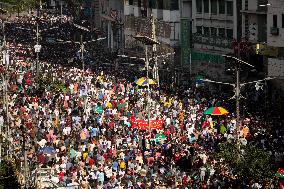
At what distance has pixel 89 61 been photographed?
8212cm

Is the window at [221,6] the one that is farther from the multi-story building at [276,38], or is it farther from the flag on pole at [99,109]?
the flag on pole at [99,109]

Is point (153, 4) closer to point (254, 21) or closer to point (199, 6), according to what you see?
point (199, 6)

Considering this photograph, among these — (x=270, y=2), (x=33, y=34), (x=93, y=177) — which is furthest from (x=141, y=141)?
(x=33, y=34)

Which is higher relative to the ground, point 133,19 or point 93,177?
point 133,19

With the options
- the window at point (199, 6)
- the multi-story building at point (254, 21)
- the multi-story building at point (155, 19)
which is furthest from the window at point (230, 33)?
the multi-story building at point (155, 19)

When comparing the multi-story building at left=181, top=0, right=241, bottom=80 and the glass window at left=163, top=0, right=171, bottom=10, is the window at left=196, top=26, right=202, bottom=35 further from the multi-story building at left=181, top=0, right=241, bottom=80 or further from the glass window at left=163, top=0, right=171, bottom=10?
the glass window at left=163, top=0, right=171, bottom=10

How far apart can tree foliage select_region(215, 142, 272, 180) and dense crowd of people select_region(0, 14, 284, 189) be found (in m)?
0.40

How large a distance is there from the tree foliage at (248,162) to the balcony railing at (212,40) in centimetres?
3000

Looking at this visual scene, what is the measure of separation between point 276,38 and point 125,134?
17485 millimetres

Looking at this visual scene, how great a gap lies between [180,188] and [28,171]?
8.87 metres

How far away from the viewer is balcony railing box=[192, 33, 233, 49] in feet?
215

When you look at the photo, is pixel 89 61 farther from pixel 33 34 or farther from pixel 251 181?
pixel 251 181

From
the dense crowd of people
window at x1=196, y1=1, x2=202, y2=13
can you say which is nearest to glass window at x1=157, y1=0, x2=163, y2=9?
window at x1=196, y1=1, x2=202, y2=13

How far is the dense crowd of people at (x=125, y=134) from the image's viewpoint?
37.3m
